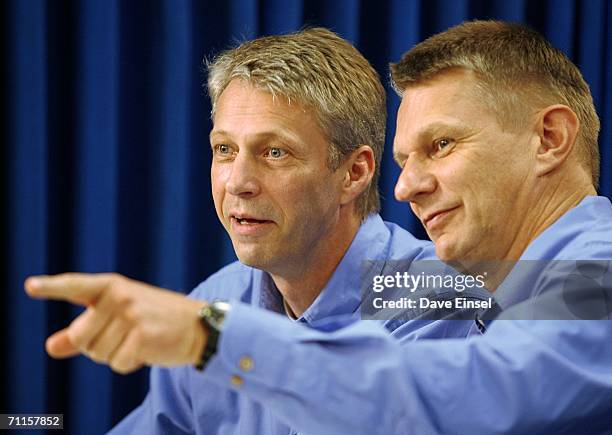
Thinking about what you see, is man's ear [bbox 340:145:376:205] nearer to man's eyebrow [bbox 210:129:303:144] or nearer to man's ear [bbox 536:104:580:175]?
man's eyebrow [bbox 210:129:303:144]

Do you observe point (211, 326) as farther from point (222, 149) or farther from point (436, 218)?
point (222, 149)

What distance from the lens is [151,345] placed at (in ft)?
2.08

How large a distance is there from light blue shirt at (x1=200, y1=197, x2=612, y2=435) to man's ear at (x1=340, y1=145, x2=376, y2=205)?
654 millimetres

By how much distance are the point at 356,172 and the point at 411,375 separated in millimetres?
764

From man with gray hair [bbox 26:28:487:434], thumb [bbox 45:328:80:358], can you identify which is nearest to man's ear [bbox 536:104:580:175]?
man with gray hair [bbox 26:28:487:434]

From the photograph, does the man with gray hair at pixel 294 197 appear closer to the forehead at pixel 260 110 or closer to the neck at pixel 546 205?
the forehead at pixel 260 110

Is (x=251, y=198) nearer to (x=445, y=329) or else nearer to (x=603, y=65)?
(x=445, y=329)

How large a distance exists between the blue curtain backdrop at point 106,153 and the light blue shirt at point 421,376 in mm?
1042

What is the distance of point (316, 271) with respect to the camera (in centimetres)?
142

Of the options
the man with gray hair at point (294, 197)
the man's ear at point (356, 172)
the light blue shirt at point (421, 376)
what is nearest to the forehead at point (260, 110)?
the man with gray hair at point (294, 197)

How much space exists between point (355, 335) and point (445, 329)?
56 cm

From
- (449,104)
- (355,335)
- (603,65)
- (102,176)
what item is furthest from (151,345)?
(603,65)

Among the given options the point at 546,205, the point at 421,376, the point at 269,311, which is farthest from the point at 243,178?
the point at 421,376

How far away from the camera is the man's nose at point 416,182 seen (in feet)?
3.51
